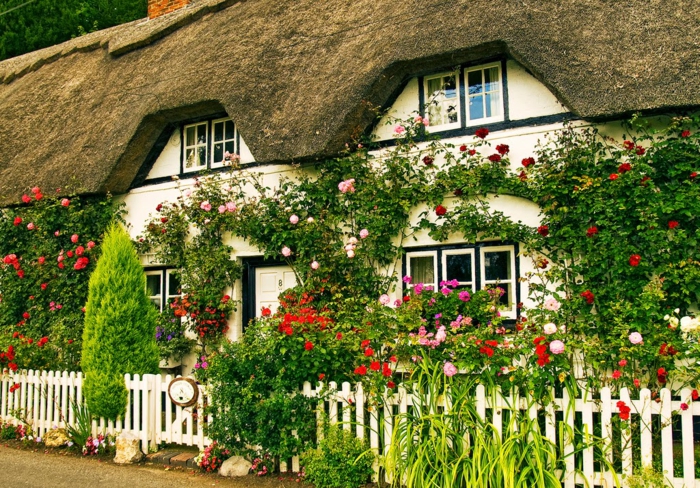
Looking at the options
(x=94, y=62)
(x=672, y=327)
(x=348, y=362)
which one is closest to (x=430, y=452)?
(x=348, y=362)

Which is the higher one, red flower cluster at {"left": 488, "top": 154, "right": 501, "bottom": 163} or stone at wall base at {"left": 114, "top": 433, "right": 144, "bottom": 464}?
red flower cluster at {"left": 488, "top": 154, "right": 501, "bottom": 163}

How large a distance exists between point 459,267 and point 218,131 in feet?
13.9

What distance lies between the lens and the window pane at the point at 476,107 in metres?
7.10

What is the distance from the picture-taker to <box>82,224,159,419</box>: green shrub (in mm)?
6605

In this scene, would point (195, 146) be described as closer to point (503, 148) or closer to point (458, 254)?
point (458, 254)

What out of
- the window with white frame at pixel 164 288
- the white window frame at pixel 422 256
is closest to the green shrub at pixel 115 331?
the window with white frame at pixel 164 288

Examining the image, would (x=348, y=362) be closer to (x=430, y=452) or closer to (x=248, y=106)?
(x=430, y=452)

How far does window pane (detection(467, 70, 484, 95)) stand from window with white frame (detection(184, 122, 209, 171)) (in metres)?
4.00

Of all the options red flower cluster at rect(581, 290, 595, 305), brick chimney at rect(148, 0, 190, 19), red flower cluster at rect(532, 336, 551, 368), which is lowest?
red flower cluster at rect(532, 336, 551, 368)

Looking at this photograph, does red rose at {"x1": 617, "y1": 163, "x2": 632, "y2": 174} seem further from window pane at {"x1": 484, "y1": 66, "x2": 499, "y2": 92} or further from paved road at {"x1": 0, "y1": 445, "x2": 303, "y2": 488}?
paved road at {"x1": 0, "y1": 445, "x2": 303, "y2": 488}

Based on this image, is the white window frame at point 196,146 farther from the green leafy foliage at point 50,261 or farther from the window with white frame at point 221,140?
the green leafy foliage at point 50,261

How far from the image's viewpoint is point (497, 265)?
6812 millimetres

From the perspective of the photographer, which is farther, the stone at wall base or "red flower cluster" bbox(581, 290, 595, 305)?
the stone at wall base

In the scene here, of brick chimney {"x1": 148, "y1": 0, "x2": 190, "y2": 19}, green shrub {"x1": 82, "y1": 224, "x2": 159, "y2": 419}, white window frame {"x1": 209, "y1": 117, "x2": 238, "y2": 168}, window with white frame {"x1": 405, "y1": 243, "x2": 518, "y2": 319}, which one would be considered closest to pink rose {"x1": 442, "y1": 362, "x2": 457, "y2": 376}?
window with white frame {"x1": 405, "y1": 243, "x2": 518, "y2": 319}
